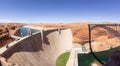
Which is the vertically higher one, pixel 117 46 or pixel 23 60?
pixel 23 60

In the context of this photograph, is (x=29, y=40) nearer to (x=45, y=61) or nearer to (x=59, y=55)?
(x=45, y=61)

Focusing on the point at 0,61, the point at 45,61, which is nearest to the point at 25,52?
the point at 45,61

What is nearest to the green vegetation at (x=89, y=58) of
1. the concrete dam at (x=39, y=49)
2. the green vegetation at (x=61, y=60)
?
the green vegetation at (x=61, y=60)

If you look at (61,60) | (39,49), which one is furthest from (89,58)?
(39,49)

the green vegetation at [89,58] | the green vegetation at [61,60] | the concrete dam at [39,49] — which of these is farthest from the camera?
the green vegetation at [89,58]

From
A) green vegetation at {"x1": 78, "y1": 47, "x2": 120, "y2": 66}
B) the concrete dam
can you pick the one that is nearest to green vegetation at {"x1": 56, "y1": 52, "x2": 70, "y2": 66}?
the concrete dam

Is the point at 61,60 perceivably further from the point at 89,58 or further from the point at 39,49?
the point at 89,58

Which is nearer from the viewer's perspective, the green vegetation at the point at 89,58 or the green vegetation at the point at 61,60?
the green vegetation at the point at 61,60

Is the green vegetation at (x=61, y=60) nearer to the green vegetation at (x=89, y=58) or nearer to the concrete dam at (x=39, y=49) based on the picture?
the concrete dam at (x=39, y=49)
